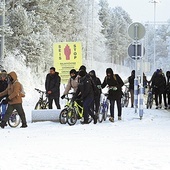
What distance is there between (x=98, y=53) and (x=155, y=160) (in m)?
80.3

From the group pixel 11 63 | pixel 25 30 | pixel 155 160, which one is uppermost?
pixel 25 30

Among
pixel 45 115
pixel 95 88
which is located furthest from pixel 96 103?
pixel 45 115

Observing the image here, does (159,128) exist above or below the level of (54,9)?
below

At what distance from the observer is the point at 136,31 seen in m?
17.7

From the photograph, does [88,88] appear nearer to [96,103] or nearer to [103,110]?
[96,103]

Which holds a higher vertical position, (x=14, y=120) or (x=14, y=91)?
(x=14, y=91)

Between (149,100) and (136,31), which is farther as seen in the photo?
(149,100)

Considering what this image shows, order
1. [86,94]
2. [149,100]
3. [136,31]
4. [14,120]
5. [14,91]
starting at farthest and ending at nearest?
[149,100] → [136,31] → [86,94] → [14,120] → [14,91]

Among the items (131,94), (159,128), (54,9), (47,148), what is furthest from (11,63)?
(47,148)

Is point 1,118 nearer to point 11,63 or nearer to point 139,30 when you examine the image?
point 139,30

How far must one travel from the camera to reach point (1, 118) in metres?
15.7

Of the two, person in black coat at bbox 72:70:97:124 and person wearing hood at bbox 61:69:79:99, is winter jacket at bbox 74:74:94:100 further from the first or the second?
person wearing hood at bbox 61:69:79:99

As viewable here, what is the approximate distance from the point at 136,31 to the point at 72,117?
4119 mm

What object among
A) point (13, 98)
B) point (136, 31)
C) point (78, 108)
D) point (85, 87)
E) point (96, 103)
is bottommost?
point (78, 108)
